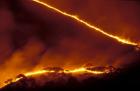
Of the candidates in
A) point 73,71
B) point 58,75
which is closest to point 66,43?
point 73,71

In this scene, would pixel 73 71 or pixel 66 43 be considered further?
pixel 66 43

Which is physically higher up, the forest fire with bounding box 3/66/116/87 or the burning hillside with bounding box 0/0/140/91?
the burning hillside with bounding box 0/0/140/91

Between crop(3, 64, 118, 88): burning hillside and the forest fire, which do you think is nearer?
crop(3, 64, 118, 88): burning hillside

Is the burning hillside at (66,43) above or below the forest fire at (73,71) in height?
above

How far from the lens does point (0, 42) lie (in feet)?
13.7

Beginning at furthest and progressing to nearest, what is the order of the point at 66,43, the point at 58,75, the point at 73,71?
the point at 66,43 < the point at 73,71 < the point at 58,75

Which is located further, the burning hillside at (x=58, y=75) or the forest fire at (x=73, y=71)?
the forest fire at (x=73, y=71)

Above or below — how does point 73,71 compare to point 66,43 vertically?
below

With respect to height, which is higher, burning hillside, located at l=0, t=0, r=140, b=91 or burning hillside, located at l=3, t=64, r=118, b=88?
burning hillside, located at l=0, t=0, r=140, b=91

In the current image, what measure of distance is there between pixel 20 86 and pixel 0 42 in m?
→ 0.72

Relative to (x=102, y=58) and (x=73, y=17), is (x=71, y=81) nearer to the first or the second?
(x=102, y=58)

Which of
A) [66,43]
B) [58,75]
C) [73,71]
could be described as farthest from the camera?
[66,43]

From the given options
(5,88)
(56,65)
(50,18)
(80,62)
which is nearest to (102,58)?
(80,62)

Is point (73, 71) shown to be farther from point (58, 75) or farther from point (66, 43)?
point (66, 43)
